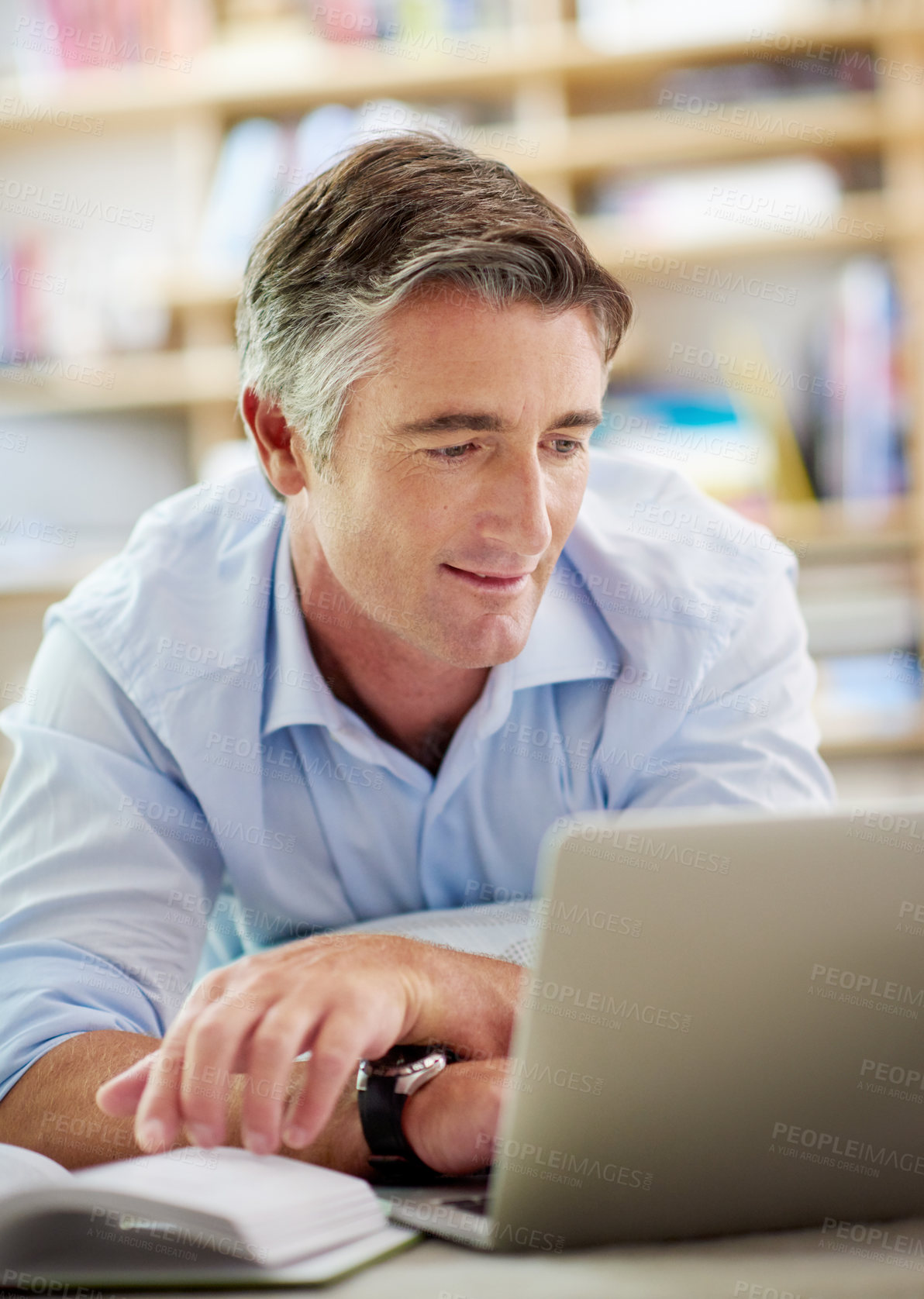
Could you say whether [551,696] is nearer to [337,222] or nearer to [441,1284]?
[337,222]

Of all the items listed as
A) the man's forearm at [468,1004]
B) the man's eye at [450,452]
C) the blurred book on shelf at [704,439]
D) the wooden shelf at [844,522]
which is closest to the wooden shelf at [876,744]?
the wooden shelf at [844,522]

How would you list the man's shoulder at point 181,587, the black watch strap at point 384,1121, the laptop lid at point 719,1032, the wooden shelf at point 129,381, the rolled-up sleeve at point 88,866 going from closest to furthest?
the laptop lid at point 719,1032 < the black watch strap at point 384,1121 < the rolled-up sleeve at point 88,866 < the man's shoulder at point 181,587 < the wooden shelf at point 129,381

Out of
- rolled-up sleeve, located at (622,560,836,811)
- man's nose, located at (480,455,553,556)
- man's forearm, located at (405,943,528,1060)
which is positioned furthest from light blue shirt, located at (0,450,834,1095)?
man's forearm, located at (405,943,528,1060)

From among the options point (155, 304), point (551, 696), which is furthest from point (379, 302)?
point (155, 304)

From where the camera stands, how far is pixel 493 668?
1.23 metres

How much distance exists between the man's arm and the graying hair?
56cm

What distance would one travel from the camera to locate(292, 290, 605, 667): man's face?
106 centimetres

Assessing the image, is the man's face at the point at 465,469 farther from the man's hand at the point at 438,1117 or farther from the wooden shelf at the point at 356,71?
the wooden shelf at the point at 356,71

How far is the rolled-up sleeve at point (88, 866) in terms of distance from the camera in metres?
0.96

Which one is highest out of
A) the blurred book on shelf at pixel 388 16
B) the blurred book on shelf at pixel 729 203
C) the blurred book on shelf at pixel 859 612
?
the blurred book on shelf at pixel 388 16

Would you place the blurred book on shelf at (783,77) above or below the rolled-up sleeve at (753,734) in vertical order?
above

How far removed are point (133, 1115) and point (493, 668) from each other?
59cm

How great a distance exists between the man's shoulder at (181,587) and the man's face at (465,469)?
0.43 ft

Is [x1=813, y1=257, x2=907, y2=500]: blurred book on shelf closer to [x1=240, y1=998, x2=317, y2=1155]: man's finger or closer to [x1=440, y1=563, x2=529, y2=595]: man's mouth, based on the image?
[x1=440, y1=563, x2=529, y2=595]: man's mouth
